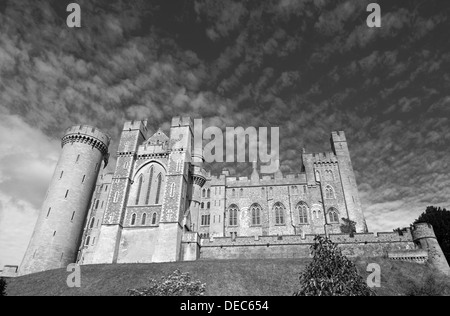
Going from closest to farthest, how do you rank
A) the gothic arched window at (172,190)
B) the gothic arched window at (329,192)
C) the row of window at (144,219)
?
the row of window at (144,219)
the gothic arched window at (172,190)
the gothic arched window at (329,192)

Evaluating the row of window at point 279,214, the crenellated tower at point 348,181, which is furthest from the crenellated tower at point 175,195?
the crenellated tower at point 348,181

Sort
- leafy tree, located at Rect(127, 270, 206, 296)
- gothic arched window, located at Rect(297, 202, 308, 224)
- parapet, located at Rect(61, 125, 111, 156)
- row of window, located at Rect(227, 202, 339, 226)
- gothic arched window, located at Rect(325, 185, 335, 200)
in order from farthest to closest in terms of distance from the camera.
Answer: gothic arched window, located at Rect(325, 185, 335, 200)
gothic arched window, located at Rect(297, 202, 308, 224)
row of window, located at Rect(227, 202, 339, 226)
parapet, located at Rect(61, 125, 111, 156)
leafy tree, located at Rect(127, 270, 206, 296)

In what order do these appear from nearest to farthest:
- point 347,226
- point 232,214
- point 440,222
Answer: point 440,222
point 347,226
point 232,214

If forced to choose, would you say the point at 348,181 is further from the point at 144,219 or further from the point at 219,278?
the point at 144,219

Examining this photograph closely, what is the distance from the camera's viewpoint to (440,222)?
143 ft

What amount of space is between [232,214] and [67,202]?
86.2ft

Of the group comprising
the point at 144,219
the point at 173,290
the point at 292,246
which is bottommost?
the point at 173,290

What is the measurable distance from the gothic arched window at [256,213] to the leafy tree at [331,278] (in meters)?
38.1

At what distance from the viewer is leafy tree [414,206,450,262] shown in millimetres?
41156

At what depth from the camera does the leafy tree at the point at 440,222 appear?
41.2 meters

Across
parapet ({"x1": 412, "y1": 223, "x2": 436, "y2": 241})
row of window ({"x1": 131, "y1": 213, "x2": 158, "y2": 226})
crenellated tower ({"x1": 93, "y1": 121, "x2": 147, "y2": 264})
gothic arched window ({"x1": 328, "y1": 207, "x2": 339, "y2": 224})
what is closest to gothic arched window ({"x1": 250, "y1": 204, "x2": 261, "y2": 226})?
gothic arched window ({"x1": 328, "y1": 207, "x2": 339, "y2": 224})

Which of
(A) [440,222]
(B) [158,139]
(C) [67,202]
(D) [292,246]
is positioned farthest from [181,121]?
(A) [440,222]

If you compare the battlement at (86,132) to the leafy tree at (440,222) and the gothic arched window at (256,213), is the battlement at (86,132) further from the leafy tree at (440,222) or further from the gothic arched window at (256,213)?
the leafy tree at (440,222)

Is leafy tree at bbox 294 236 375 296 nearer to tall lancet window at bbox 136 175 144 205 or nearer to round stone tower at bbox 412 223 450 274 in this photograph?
A: round stone tower at bbox 412 223 450 274
